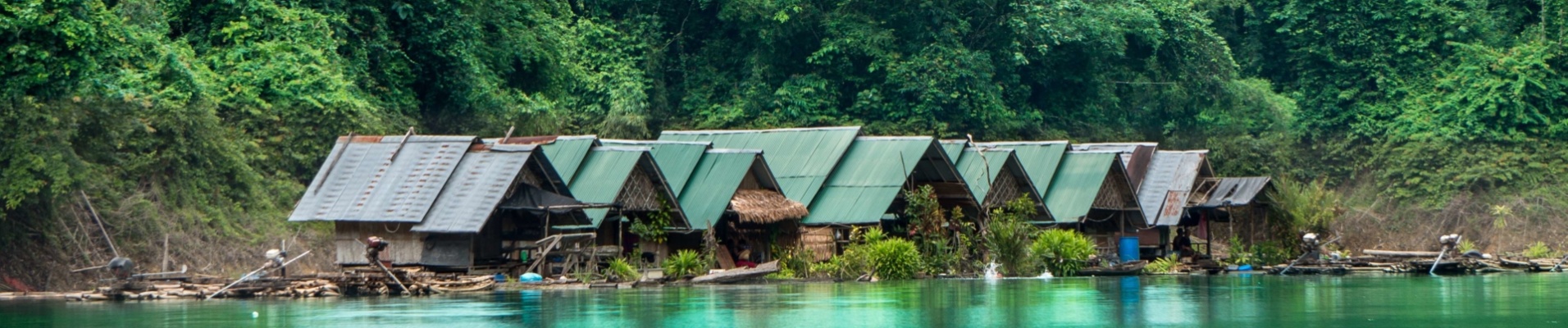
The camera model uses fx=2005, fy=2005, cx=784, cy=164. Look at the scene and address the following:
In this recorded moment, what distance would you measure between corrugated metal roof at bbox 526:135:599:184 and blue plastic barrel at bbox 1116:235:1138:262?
10567mm

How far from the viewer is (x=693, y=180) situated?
32344 millimetres

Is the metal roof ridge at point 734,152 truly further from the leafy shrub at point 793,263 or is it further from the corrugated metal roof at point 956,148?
the corrugated metal roof at point 956,148

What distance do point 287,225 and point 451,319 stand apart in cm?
1205

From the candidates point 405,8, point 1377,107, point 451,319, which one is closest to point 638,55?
point 405,8

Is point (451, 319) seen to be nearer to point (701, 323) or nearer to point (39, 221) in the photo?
point (701, 323)

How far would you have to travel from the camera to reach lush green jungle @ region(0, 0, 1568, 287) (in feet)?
96.4

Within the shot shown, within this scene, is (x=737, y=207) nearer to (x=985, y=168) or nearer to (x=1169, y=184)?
(x=985, y=168)

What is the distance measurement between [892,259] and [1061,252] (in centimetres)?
326

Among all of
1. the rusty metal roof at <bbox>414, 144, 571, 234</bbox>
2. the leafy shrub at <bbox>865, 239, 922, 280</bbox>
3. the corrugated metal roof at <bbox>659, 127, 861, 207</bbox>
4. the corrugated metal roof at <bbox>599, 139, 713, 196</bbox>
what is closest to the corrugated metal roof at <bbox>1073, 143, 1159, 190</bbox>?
the corrugated metal roof at <bbox>659, 127, 861, 207</bbox>

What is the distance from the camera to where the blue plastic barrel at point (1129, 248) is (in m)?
36.8

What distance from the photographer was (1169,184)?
125 ft


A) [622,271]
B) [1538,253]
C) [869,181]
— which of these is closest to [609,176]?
[622,271]

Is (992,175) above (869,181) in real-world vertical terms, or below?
above

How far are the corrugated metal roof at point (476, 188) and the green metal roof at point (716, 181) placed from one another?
3.66 m
